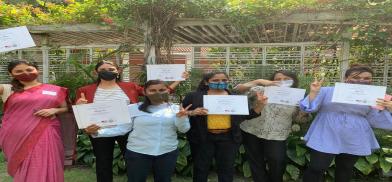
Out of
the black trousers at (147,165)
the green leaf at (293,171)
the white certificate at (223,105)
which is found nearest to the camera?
the black trousers at (147,165)

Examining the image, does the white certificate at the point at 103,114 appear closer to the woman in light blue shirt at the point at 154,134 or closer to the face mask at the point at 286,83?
the woman in light blue shirt at the point at 154,134

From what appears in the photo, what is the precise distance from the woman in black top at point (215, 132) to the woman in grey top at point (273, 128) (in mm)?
170

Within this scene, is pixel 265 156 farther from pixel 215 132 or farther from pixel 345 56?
pixel 345 56

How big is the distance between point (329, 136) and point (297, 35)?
5014 mm

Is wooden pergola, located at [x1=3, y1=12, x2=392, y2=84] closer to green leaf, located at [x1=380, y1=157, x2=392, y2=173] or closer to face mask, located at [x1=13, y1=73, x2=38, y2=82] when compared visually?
green leaf, located at [x1=380, y1=157, x2=392, y2=173]

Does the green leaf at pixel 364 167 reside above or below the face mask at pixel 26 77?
below

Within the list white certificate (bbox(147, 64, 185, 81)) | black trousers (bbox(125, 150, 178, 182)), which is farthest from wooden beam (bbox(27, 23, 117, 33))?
black trousers (bbox(125, 150, 178, 182))

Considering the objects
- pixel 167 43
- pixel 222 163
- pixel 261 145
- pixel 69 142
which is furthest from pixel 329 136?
pixel 167 43

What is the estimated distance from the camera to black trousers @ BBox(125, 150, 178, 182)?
3.81 m

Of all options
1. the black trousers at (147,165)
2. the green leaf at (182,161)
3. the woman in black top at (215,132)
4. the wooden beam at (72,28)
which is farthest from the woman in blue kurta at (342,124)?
the wooden beam at (72,28)

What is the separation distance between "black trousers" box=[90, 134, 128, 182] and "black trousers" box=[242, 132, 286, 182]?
4.82ft

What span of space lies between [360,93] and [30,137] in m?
3.28

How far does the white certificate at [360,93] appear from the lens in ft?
12.2

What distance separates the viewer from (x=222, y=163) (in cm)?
428
